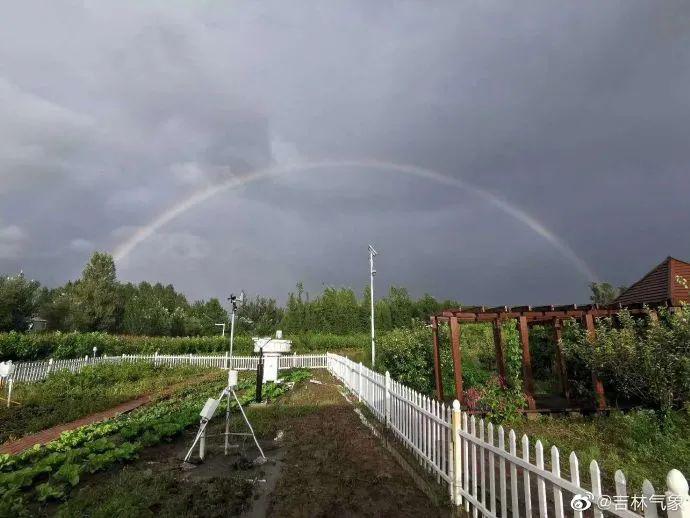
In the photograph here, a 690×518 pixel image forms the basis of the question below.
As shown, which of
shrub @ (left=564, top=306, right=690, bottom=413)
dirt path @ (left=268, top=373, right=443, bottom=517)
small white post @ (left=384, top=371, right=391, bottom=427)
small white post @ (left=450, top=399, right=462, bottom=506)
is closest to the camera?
small white post @ (left=450, top=399, right=462, bottom=506)

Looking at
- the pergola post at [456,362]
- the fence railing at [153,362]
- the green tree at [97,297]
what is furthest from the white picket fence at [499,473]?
the green tree at [97,297]

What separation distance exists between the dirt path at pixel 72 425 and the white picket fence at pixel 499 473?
7.31 m

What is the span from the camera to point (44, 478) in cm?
588

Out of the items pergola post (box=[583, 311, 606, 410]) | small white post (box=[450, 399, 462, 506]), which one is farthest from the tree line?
small white post (box=[450, 399, 462, 506])

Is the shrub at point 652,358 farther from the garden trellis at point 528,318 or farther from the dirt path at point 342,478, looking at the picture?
the dirt path at point 342,478

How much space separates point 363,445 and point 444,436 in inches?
110

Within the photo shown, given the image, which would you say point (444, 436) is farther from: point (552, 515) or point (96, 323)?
point (96, 323)

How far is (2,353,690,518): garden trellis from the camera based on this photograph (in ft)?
8.18

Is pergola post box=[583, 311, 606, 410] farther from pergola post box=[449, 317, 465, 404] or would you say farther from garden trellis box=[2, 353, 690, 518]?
garden trellis box=[2, 353, 690, 518]

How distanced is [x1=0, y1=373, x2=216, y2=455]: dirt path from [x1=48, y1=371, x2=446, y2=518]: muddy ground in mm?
3099

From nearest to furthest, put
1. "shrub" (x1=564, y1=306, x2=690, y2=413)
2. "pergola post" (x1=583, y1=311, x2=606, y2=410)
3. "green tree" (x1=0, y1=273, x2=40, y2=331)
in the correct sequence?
"shrub" (x1=564, y1=306, x2=690, y2=413)
"pergola post" (x1=583, y1=311, x2=606, y2=410)
"green tree" (x1=0, y1=273, x2=40, y2=331)

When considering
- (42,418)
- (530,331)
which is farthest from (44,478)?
(530,331)

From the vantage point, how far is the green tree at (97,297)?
4462cm

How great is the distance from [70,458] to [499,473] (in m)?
6.12
